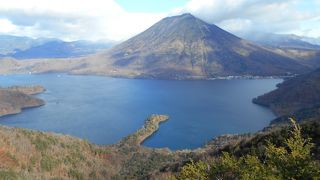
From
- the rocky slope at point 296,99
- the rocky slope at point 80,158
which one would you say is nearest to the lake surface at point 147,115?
the rocky slope at point 296,99

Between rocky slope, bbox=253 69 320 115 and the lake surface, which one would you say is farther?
rocky slope, bbox=253 69 320 115

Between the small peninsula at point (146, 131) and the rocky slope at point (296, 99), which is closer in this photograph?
the small peninsula at point (146, 131)

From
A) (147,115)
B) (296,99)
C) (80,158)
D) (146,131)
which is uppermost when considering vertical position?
(80,158)

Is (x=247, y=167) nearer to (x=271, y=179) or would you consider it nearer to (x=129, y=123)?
(x=271, y=179)

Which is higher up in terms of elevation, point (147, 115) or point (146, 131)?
point (147, 115)

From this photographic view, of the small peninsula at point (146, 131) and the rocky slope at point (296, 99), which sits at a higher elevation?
Answer: the rocky slope at point (296, 99)

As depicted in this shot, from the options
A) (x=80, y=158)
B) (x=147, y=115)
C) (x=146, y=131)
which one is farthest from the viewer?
(x=147, y=115)

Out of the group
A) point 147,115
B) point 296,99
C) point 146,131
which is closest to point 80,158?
point 146,131

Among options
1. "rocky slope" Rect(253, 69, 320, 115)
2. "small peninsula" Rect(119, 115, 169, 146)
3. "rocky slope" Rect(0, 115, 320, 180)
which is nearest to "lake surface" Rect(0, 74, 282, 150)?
"small peninsula" Rect(119, 115, 169, 146)

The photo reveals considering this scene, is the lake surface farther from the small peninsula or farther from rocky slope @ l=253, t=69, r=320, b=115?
rocky slope @ l=253, t=69, r=320, b=115

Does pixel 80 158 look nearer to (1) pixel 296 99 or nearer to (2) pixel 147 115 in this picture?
(2) pixel 147 115

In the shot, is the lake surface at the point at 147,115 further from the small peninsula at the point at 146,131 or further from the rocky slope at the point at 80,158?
the rocky slope at the point at 80,158
